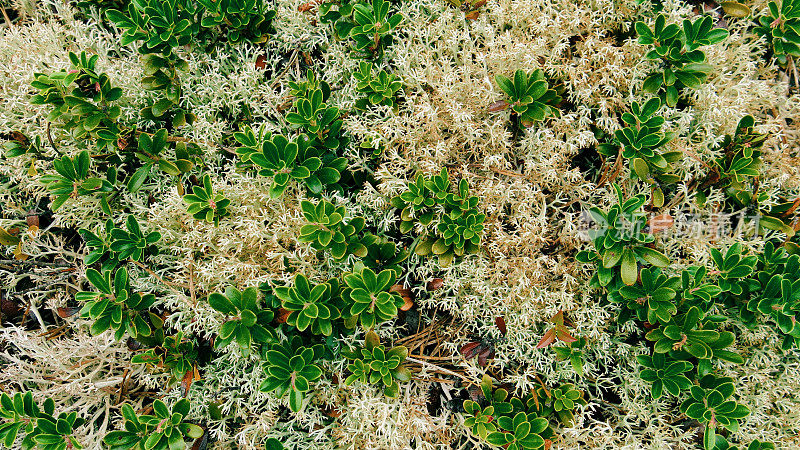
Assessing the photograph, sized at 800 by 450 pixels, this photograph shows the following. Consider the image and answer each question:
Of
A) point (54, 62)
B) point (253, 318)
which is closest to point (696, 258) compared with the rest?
point (253, 318)

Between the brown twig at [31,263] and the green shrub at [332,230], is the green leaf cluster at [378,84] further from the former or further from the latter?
the brown twig at [31,263]

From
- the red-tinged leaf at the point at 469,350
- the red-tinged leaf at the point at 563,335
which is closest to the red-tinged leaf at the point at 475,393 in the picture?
the red-tinged leaf at the point at 469,350

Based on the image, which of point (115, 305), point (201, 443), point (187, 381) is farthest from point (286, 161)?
point (201, 443)

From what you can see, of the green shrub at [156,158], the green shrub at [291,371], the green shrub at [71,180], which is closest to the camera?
the green shrub at [291,371]

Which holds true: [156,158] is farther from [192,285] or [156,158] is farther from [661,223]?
[661,223]

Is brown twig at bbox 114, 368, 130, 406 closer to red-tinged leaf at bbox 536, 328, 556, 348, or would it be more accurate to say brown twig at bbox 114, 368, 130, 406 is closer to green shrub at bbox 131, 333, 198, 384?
green shrub at bbox 131, 333, 198, 384

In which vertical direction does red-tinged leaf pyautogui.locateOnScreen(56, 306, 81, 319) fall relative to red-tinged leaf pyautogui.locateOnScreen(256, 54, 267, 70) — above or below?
below

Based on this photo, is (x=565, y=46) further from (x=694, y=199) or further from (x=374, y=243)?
(x=374, y=243)

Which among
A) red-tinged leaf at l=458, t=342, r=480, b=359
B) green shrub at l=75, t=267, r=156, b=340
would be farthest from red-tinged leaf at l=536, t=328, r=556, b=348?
green shrub at l=75, t=267, r=156, b=340
